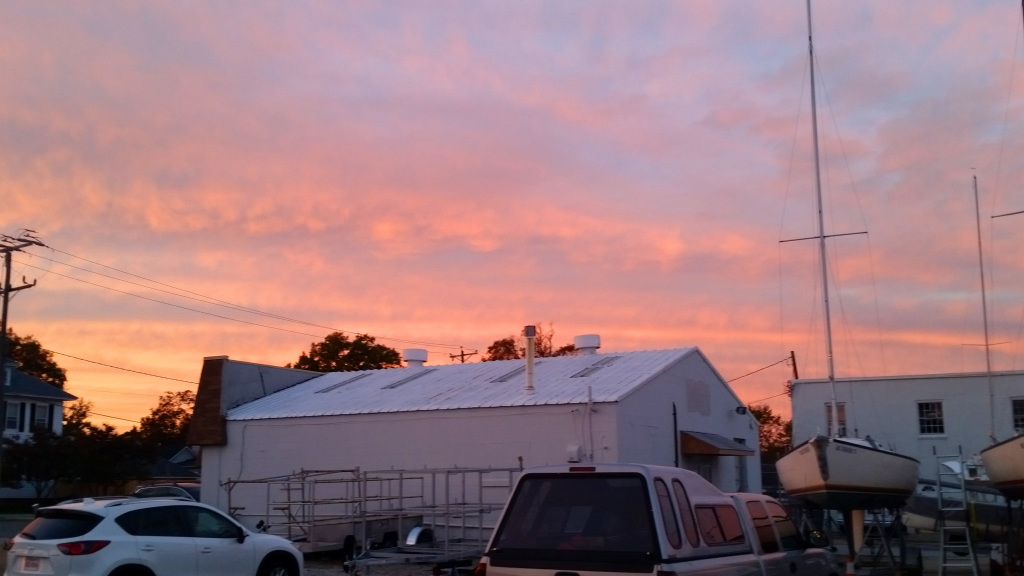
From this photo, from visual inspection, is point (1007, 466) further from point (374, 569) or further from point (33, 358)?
point (33, 358)

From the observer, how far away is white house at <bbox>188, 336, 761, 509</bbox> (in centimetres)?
2406

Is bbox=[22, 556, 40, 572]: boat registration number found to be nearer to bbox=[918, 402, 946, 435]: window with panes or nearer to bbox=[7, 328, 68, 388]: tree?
bbox=[918, 402, 946, 435]: window with panes

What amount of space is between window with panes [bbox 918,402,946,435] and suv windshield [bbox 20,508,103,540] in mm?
30966

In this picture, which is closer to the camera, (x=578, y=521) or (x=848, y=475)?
(x=578, y=521)

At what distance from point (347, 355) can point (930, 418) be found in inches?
1451

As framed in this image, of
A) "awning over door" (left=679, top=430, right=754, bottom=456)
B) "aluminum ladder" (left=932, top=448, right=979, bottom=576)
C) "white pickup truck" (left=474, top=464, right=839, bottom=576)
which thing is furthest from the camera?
"awning over door" (left=679, top=430, right=754, bottom=456)

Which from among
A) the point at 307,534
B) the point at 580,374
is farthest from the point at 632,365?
the point at 307,534

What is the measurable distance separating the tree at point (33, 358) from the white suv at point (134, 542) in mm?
68108

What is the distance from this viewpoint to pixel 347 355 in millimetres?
62844

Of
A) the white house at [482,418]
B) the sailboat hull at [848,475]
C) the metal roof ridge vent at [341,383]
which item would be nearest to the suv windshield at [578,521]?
the sailboat hull at [848,475]

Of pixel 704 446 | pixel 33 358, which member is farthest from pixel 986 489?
pixel 33 358

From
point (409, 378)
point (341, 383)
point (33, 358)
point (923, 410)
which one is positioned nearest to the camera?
point (409, 378)

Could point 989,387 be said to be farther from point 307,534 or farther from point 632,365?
point 307,534

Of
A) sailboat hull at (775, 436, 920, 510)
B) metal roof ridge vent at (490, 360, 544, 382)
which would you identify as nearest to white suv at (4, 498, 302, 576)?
sailboat hull at (775, 436, 920, 510)
